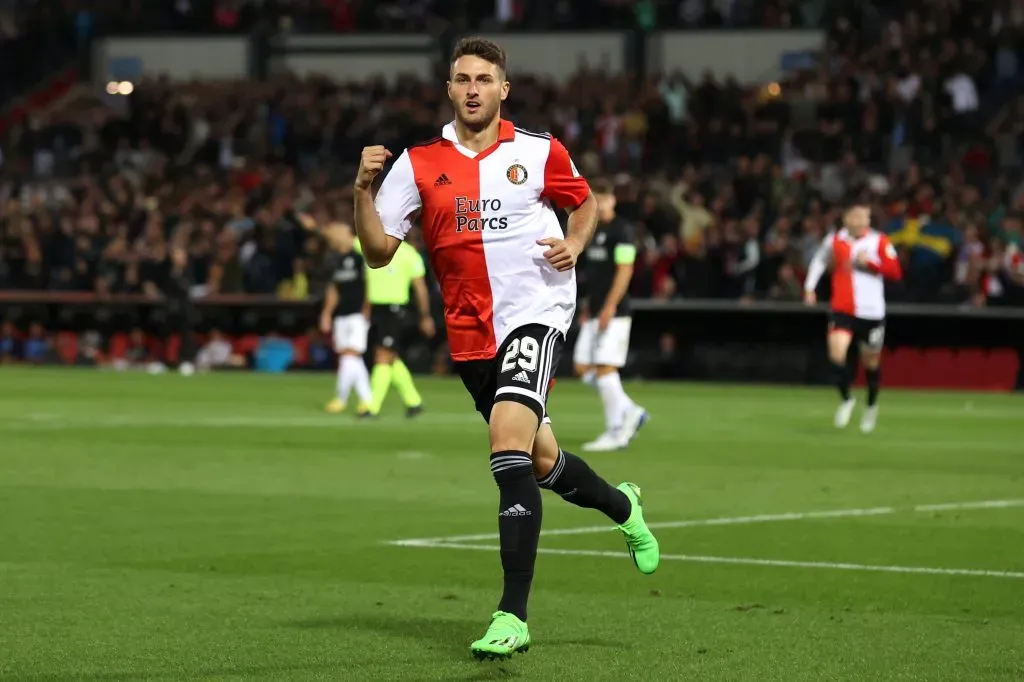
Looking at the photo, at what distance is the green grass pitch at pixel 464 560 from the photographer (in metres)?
7.79

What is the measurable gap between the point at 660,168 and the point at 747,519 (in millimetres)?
24312

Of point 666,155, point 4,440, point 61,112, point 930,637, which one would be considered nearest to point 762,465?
point 4,440

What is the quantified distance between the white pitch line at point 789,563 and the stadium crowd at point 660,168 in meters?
21.8

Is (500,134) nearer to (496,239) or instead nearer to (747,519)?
(496,239)

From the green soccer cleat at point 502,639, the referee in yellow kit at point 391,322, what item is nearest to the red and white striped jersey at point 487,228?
the green soccer cleat at point 502,639

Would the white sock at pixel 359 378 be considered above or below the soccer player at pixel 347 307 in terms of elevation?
below

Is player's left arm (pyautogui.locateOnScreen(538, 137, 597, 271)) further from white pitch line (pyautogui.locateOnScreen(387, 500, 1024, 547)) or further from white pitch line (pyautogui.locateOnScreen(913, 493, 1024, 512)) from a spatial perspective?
white pitch line (pyautogui.locateOnScreen(913, 493, 1024, 512))

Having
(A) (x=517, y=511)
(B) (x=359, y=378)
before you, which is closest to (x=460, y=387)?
(B) (x=359, y=378)

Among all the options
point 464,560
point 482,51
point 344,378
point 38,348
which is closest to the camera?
point 482,51

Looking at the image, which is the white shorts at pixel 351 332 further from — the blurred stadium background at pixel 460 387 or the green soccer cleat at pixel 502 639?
the green soccer cleat at pixel 502 639

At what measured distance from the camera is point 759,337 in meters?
34.3

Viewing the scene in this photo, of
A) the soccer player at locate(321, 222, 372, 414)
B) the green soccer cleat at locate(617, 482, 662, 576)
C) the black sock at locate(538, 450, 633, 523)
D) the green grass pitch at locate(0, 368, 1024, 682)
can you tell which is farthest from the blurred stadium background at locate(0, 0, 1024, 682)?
the soccer player at locate(321, 222, 372, 414)

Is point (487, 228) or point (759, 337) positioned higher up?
point (487, 228)

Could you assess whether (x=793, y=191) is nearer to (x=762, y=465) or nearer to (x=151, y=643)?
(x=762, y=465)
